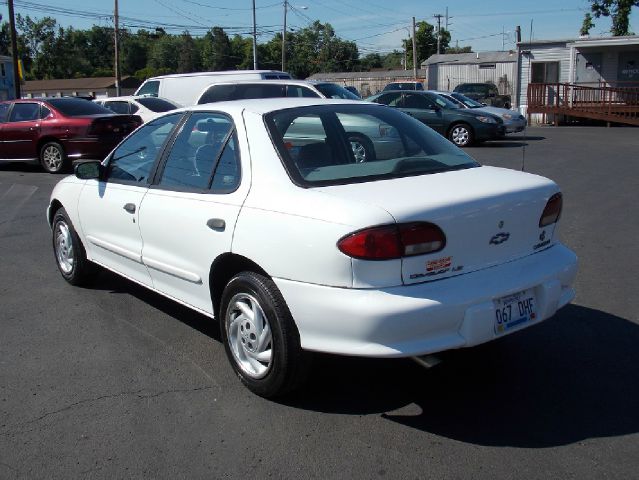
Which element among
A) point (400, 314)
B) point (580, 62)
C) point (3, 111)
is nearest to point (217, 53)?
point (580, 62)

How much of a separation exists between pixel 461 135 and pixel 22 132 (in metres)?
10.9

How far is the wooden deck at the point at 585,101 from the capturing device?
25.2 metres

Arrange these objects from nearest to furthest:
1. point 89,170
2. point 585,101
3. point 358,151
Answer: point 358,151, point 89,170, point 585,101

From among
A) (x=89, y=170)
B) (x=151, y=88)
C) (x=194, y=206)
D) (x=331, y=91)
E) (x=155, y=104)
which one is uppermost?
(x=151, y=88)

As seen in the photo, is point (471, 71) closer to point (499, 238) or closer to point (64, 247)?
point (64, 247)

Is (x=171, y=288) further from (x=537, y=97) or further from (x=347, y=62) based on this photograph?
(x=347, y=62)

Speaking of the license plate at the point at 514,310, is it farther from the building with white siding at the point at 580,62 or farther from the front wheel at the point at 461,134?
the building with white siding at the point at 580,62

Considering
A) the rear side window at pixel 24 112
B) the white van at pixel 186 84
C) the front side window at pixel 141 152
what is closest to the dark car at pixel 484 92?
the white van at pixel 186 84

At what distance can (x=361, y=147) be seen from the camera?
14.0 feet

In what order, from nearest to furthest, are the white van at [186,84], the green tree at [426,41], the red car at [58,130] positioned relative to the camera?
the red car at [58,130], the white van at [186,84], the green tree at [426,41]

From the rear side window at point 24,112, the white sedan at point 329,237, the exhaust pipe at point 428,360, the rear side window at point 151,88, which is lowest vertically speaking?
the exhaust pipe at point 428,360

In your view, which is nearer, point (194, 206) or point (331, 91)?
point (194, 206)

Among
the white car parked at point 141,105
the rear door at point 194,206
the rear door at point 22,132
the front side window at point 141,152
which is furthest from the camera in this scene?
the white car parked at point 141,105

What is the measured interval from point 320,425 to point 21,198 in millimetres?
9119
